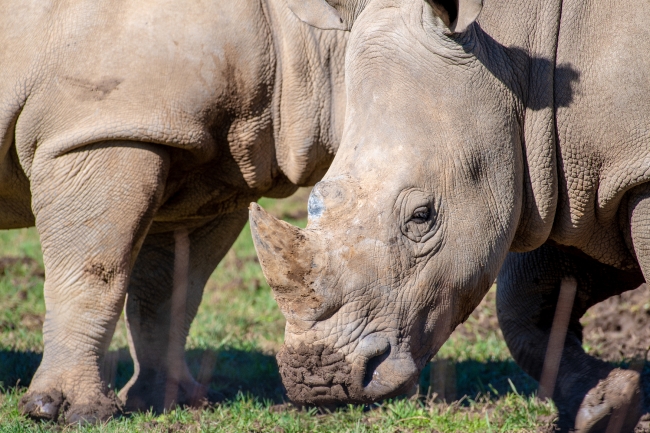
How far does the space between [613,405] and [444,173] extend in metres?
1.55

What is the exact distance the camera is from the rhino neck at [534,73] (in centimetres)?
355

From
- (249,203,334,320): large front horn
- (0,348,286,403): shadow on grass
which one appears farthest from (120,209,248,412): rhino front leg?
(249,203,334,320): large front horn

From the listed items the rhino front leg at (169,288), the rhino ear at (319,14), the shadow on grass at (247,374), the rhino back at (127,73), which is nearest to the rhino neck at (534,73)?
the rhino ear at (319,14)

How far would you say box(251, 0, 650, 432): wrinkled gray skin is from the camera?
3.31 metres

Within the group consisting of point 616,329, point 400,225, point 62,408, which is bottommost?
point 62,408

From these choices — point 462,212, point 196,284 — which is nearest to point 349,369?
point 462,212

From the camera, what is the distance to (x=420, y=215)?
132 inches

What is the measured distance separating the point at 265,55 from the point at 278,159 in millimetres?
579

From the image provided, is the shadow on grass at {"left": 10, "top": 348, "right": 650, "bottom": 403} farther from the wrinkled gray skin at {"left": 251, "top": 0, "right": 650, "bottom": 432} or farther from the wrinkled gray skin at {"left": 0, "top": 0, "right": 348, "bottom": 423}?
the wrinkled gray skin at {"left": 251, "top": 0, "right": 650, "bottom": 432}

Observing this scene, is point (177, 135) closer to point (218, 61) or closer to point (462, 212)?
point (218, 61)

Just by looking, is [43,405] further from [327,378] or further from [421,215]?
[421,215]

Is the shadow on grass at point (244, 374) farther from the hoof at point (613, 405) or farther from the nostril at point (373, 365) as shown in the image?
the nostril at point (373, 365)

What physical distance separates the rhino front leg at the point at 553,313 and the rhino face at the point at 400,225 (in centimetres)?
114

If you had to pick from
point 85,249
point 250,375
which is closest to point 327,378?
point 85,249
